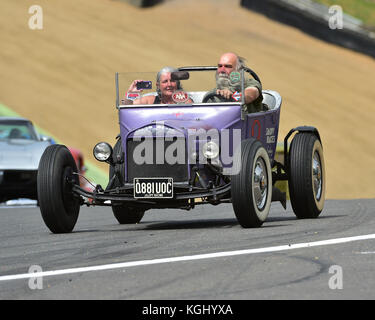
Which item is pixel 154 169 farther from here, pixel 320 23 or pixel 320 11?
pixel 320 11

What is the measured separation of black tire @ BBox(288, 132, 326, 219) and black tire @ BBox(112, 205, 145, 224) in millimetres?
2118

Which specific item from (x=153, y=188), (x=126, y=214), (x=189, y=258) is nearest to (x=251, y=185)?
(x=153, y=188)

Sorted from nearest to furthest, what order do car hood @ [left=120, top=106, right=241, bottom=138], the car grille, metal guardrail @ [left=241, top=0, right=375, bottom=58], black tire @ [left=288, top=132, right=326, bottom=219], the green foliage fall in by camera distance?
the car grille < car hood @ [left=120, top=106, right=241, bottom=138] < black tire @ [left=288, top=132, right=326, bottom=219] < metal guardrail @ [left=241, top=0, right=375, bottom=58] < the green foliage

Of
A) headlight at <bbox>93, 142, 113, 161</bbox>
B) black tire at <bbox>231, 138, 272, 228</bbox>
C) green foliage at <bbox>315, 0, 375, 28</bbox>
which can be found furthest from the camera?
green foliage at <bbox>315, 0, 375, 28</bbox>

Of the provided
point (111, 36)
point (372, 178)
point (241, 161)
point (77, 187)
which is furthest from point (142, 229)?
point (111, 36)

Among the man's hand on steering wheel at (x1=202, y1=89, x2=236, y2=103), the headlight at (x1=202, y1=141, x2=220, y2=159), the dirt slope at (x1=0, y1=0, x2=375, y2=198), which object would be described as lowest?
the dirt slope at (x1=0, y1=0, x2=375, y2=198)

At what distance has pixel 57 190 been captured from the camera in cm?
1116

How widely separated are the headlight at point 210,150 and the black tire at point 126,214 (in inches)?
93.1

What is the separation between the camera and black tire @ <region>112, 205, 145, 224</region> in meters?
13.1

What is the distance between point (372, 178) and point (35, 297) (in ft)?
68.4

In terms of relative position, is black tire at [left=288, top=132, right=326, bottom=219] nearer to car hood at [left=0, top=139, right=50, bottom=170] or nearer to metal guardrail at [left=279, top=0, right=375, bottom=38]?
car hood at [left=0, top=139, right=50, bottom=170]

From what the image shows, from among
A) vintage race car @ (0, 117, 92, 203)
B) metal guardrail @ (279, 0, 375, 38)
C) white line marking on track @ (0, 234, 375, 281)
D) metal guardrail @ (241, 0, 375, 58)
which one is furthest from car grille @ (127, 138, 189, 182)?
metal guardrail @ (279, 0, 375, 38)

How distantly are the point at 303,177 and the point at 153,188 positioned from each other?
201cm

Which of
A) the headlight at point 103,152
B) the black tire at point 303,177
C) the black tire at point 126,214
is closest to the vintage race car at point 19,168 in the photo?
the black tire at point 126,214
